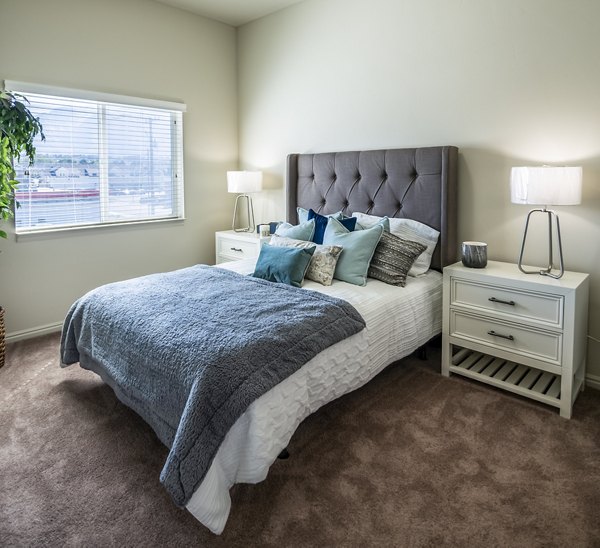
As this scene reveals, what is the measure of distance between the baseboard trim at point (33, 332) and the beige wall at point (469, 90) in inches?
97.2

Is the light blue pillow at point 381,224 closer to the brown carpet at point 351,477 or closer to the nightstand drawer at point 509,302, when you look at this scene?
the nightstand drawer at point 509,302

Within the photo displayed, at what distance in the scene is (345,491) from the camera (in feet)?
5.71

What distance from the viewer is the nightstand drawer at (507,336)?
228 cm

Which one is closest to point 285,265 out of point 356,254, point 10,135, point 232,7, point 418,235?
point 356,254

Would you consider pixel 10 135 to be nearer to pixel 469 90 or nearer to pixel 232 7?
pixel 232 7

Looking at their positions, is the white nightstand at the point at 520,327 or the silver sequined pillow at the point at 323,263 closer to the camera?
the white nightstand at the point at 520,327

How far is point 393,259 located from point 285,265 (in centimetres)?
67

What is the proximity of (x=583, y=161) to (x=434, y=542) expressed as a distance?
6.88 ft

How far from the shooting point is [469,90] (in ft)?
9.25

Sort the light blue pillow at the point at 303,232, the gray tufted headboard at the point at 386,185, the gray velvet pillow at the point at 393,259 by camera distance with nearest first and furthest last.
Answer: the gray velvet pillow at the point at 393,259 → the gray tufted headboard at the point at 386,185 → the light blue pillow at the point at 303,232

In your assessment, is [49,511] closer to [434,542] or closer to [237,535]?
[237,535]

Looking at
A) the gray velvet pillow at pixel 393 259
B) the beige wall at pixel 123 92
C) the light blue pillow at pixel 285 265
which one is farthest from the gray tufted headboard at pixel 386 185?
the beige wall at pixel 123 92

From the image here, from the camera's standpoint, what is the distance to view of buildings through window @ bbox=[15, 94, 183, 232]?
3250 millimetres

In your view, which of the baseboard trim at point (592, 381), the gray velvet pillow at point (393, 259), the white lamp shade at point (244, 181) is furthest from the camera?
the white lamp shade at point (244, 181)
